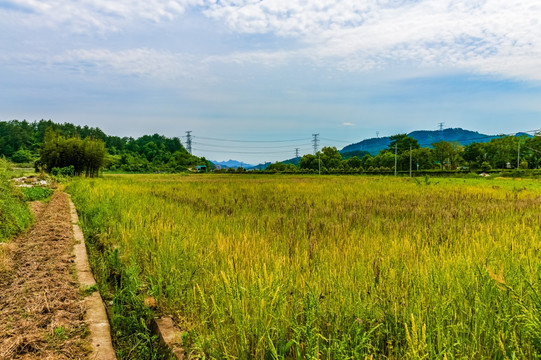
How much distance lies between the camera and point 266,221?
5.83 metres

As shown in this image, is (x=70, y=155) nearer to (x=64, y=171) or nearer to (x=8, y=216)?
(x=64, y=171)

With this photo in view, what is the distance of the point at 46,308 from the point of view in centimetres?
294

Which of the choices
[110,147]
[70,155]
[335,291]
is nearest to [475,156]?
[70,155]

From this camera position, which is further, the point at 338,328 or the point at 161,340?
the point at 161,340

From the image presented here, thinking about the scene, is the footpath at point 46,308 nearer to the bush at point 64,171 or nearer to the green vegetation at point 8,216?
the green vegetation at point 8,216

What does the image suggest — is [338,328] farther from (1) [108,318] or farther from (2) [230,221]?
(2) [230,221]

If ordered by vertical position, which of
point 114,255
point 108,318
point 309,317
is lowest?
point 108,318

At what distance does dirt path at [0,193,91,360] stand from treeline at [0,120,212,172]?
4956 centimetres

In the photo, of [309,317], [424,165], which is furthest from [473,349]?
[424,165]

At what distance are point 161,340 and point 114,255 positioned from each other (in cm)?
212

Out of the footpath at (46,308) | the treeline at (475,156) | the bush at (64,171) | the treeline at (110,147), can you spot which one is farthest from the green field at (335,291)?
the treeline at (475,156)

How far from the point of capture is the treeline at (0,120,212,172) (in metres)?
73.0

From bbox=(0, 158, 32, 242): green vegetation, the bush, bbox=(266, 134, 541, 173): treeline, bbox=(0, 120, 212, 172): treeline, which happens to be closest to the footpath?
bbox=(0, 158, 32, 242): green vegetation

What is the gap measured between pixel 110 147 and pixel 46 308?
101184 millimetres
